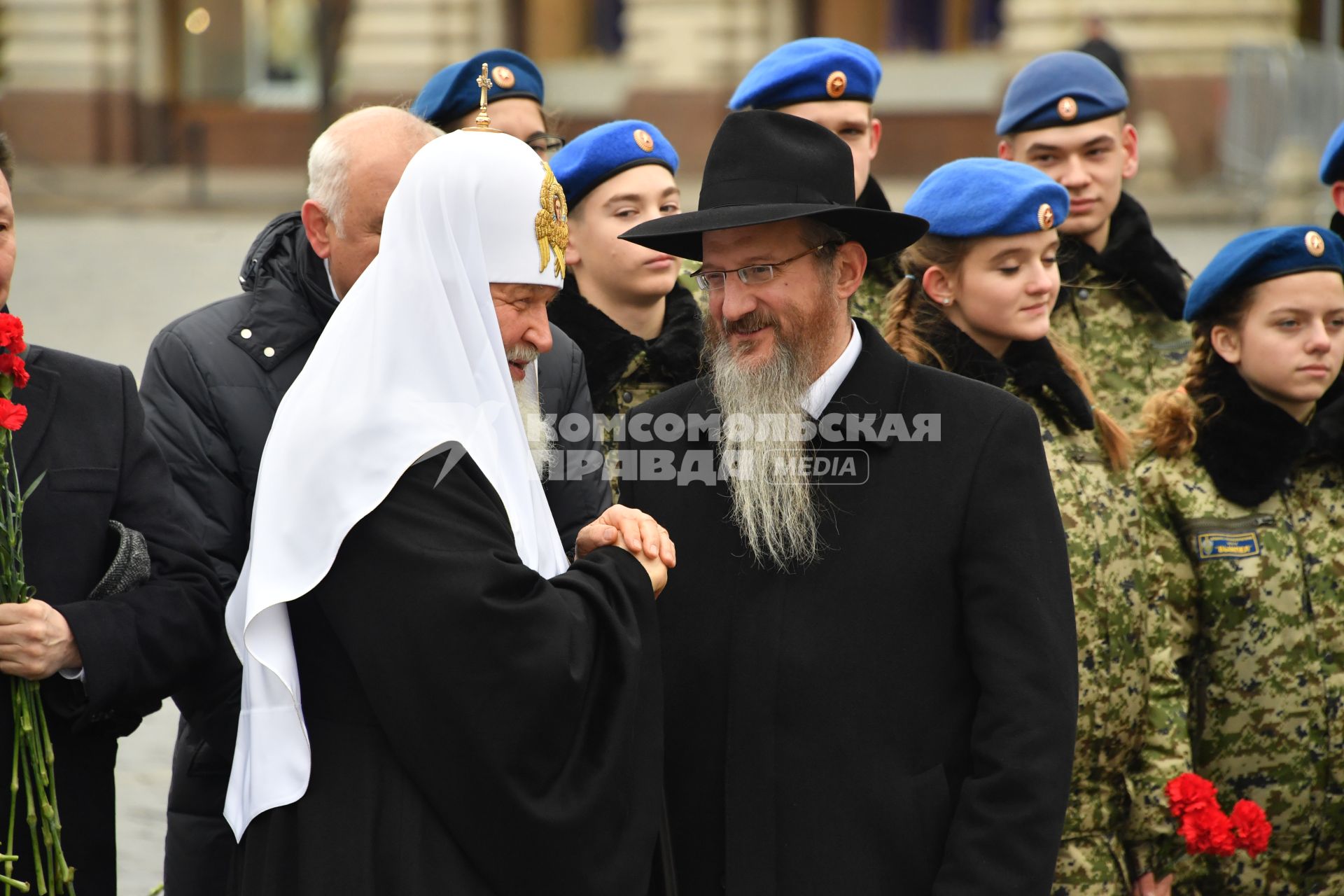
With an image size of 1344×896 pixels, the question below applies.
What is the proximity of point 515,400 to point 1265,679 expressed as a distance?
203 cm

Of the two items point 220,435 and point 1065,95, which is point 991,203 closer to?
point 1065,95

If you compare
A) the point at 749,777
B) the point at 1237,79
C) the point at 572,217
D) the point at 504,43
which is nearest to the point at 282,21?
the point at 504,43

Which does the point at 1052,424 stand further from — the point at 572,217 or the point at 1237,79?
the point at 1237,79

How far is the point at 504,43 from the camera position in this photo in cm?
2542

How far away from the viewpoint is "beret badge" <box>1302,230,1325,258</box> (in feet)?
12.8

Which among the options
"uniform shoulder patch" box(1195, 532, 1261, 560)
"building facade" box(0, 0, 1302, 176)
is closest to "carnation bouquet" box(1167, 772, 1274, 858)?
"uniform shoulder patch" box(1195, 532, 1261, 560)

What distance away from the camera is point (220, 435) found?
3.38m

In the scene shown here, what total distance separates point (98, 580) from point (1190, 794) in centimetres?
232

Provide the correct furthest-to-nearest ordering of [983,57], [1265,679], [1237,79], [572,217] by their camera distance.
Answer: [983,57], [1237,79], [572,217], [1265,679]

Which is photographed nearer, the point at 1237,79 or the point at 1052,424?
the point at 1052,424

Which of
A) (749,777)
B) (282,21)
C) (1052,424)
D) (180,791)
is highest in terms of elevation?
(282,21)

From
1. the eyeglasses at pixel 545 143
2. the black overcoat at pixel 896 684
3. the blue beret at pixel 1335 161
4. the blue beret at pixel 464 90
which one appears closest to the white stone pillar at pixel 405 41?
the blue beret at pixel 464 90

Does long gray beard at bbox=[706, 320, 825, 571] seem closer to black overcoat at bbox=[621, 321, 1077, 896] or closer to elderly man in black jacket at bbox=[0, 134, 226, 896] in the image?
black overcoat at bbox=[621, 321, 1077, 896]

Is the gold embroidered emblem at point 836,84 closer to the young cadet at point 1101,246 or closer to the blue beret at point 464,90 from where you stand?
the young cadet at point 1101,246
